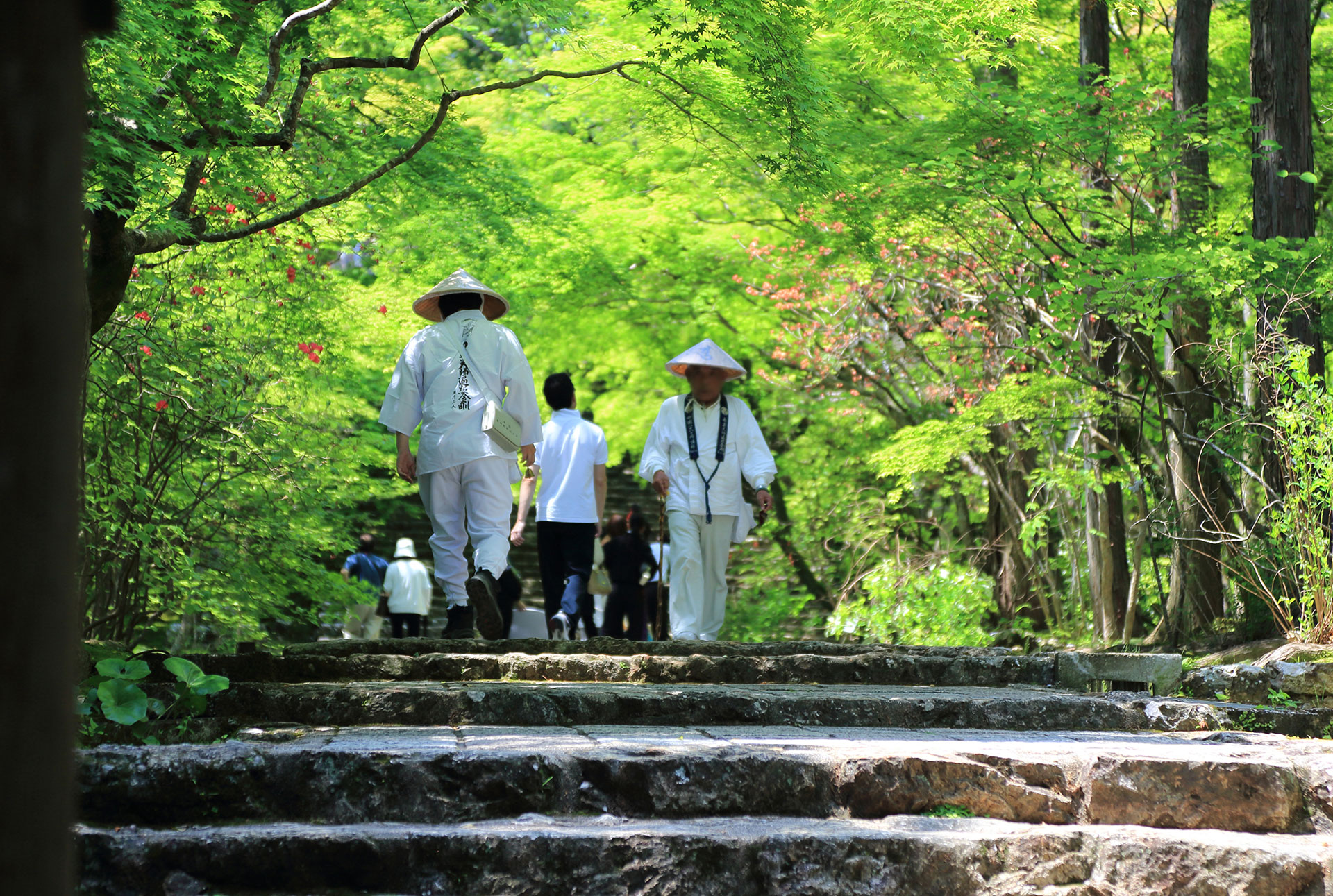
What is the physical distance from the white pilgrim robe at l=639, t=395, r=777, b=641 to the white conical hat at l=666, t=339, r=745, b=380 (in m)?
0.27

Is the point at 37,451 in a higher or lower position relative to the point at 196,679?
higher

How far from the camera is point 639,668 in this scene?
5.08 meters

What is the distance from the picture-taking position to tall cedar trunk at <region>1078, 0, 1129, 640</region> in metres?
9.63

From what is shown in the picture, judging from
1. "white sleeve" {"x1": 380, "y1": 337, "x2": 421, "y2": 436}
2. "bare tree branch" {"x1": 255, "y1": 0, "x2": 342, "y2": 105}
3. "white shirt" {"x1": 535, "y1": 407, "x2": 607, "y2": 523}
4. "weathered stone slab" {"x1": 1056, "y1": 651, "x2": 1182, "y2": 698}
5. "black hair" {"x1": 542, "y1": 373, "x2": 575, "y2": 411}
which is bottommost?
"weathered stone slab" {"x1": 1056, "y1": 651, "x2": 1182, "y2": 698}

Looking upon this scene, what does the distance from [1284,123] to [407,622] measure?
34.8 ft

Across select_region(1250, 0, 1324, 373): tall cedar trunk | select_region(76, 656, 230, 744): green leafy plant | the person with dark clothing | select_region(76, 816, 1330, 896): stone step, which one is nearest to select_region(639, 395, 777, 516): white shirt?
the person with dark clothing

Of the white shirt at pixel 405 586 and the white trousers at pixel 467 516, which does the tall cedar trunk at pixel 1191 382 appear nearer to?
the white trousers at pixel 467 516

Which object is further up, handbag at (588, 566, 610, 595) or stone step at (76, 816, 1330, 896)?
handbag at (588, 566, 610, 595)

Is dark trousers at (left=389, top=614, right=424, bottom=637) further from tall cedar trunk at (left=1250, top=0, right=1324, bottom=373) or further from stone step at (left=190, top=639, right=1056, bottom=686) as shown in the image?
tall cedar trunk at (left=1250, top=0, right=1324, bottom=373)

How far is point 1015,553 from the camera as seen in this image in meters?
13.0

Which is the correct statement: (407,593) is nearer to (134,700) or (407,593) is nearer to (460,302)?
(460,302)

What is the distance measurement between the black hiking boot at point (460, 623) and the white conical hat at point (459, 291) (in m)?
1.82

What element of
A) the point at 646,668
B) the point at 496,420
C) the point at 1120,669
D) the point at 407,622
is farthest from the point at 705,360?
the point at 407,622

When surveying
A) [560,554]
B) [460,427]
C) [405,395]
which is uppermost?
[405,395]
